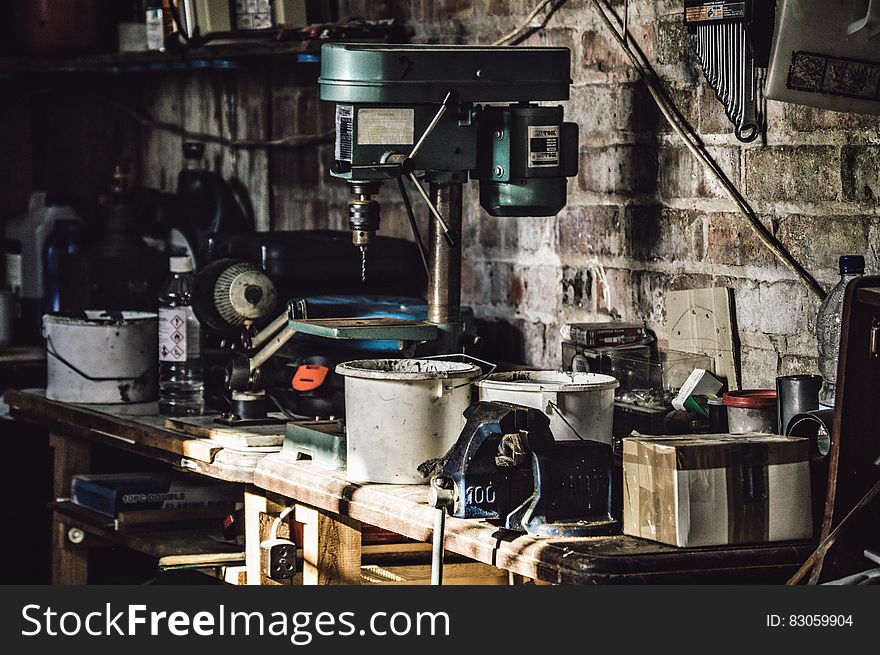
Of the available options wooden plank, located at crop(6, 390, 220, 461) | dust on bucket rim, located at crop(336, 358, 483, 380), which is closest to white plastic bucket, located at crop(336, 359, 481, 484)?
dust on bucket rim, located at crop(336, 358, 483, 380)

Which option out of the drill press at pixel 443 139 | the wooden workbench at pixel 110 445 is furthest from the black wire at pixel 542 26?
the wooden workbench at pixel 110 445

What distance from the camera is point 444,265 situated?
2.73m

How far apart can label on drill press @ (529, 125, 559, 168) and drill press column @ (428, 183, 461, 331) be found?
143 millimetres

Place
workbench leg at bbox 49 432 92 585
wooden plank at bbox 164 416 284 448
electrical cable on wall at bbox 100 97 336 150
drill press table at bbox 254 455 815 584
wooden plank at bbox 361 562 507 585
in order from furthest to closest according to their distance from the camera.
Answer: electrical cable on wall at bbox 100 97 336 150 < workbench leg at bbox 49 432 92 585 < wooden plank at bbox 164 416 284 448 < wooden plank at bbox 361 562 507 585 < drill press table at bbox 254 455 815 584

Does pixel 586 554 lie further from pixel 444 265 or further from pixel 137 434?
pixel 137 434

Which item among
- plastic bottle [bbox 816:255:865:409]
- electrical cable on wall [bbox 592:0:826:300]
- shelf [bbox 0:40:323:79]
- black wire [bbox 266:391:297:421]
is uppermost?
shelf [bbox 0:40:323:79]

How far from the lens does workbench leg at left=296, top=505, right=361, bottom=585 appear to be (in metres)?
2.56

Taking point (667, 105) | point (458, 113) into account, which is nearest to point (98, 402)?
point (458, 113)

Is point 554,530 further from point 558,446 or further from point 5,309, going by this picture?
point 5,309

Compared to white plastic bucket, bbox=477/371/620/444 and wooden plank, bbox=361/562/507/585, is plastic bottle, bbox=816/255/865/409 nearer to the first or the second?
white plastic bucket, bbox=477/371/620/444

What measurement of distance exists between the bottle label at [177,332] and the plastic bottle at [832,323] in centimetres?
126

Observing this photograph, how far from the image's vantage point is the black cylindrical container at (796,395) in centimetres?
223

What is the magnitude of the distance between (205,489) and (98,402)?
0.29 metres

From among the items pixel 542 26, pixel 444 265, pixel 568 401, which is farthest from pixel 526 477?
pixel 542 26
